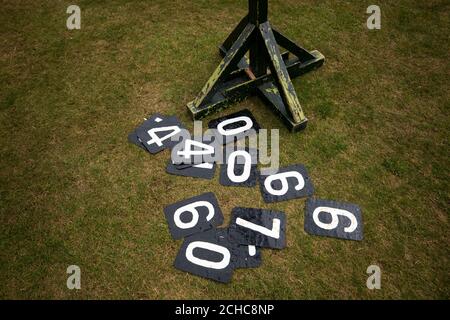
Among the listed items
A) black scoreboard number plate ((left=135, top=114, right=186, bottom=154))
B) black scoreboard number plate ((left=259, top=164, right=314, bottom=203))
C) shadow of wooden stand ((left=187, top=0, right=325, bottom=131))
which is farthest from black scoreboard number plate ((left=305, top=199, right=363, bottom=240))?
black scoreboard number plate ((left=135, top=114, right=186, bottom=154))

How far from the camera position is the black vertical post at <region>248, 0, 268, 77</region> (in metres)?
3.73

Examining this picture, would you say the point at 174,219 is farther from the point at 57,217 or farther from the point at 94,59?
the point at 94,59

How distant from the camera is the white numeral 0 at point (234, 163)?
3.63 m

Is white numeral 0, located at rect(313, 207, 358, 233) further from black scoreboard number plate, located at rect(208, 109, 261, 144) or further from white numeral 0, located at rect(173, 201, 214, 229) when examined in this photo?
black scoreboard number plate, located at rect(208, 109, 261, 144)

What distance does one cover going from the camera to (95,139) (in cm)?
404

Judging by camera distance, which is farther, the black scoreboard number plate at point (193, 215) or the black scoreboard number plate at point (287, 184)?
the black scoreboard number plate at point (287, 184)

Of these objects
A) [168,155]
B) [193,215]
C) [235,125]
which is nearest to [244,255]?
[193,215]

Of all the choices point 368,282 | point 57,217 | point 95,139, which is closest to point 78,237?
point 57,217

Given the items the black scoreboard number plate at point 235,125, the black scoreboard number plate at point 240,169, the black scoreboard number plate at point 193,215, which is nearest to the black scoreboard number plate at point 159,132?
the black scoreboard number plate at point 235,125

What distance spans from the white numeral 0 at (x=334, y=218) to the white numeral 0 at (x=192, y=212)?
0.95m

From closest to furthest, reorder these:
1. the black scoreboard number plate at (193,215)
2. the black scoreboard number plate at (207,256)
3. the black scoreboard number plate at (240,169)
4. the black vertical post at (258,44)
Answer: the black scoreboard number plate at (207,256), the black scoreboard number plate at (193,215), the black scoreboard number plate at (240,169), the black vertical post at (258,44)

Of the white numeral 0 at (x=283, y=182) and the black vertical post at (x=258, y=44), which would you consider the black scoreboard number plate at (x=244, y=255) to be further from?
the black vertical post at (x=258, y=44)

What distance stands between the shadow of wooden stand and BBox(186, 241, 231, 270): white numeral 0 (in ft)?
4.88

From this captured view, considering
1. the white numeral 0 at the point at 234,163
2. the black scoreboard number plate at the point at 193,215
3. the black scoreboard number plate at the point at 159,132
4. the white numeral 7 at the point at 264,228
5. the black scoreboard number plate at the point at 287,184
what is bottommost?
the white numeral 7 at the point at 264,228
